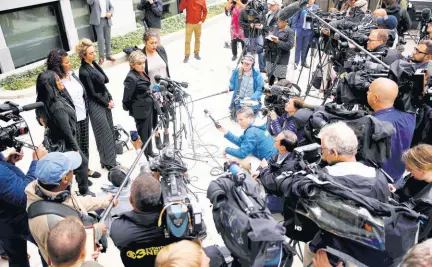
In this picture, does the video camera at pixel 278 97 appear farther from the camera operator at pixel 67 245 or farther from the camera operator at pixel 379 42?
the camera operator at pixel 67 245

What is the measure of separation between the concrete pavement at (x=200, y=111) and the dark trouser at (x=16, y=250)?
487mm

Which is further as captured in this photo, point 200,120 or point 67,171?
point 200,120

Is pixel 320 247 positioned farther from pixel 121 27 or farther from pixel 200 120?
pixel 121 27

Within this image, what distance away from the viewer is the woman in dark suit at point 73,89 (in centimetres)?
369

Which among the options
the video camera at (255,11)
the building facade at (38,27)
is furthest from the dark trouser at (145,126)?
the building facade at (38,27)

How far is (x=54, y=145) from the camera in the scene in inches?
140

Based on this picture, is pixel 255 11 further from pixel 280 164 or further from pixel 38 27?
pixel 280 164

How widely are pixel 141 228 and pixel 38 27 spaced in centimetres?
756

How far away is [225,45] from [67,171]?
26.1 feet

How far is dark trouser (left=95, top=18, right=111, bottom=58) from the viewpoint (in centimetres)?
772

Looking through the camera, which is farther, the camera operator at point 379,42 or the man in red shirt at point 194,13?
the man in red shirt at point 194,13

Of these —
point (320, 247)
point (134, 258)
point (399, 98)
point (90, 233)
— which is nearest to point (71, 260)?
point (90, 233)

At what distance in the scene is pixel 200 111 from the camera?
6.20 metres

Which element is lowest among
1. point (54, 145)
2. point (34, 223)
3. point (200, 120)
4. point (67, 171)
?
point (200, 120)
